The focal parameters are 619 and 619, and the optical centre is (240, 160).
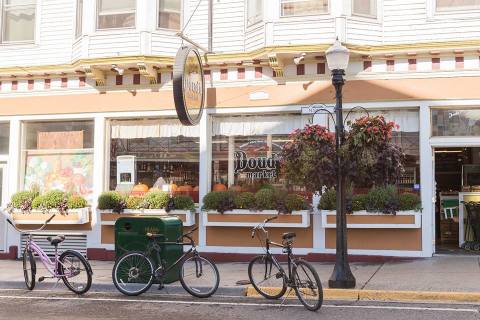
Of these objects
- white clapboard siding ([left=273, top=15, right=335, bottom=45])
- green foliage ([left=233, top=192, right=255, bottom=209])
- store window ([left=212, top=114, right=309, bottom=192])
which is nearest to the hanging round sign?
store window ([left=212, top=114, right=309, bottom=192])

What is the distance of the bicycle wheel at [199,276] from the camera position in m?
9.37

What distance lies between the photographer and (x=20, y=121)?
14844mm

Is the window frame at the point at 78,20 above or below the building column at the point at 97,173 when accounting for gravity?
above

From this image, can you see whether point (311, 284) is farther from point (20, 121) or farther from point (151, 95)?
point (20, 121)

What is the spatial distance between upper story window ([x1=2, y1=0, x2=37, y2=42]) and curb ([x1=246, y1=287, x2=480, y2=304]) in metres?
9.40

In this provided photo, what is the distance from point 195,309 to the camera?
8484mm

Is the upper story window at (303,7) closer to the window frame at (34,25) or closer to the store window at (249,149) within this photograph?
the store window at (249,149)

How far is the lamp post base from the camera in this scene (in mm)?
9500

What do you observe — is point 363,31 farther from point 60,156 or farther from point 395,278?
point 60,156

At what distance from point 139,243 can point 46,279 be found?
197 centimetres

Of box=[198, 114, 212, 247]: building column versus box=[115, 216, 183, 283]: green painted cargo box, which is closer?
box=[115, 216, 183, 283]: green painted cargo box

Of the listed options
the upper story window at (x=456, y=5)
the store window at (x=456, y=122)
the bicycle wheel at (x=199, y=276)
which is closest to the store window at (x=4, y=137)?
the bicycle wheel at (x=199, y=276)

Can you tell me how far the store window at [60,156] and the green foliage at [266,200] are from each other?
13.3 feet

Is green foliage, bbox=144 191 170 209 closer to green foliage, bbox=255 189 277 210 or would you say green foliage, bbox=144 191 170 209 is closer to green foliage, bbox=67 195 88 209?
green foliage, bbox=67 195 88 209
